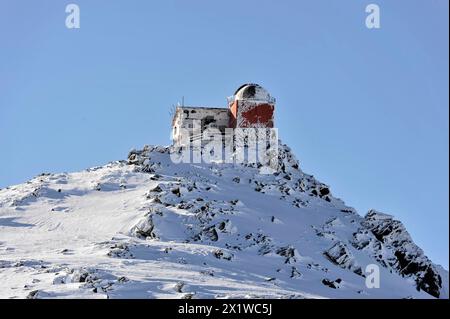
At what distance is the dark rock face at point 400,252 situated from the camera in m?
54.9

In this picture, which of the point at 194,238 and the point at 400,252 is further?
the point at 400,252

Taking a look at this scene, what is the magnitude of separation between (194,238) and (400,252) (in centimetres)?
1881

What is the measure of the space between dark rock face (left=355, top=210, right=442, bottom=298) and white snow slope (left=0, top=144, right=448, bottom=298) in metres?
0.10

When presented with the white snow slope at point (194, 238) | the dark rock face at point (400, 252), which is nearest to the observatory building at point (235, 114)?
the white snow slope at point (194, 238)

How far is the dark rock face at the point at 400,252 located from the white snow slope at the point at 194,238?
99mm

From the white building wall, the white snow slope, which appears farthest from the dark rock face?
the white building wall

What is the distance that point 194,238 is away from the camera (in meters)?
47.5

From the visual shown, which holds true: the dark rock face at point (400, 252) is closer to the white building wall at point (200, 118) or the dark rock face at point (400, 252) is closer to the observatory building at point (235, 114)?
the observatory building at point (235, 114)

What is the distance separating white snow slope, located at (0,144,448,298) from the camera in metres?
36.6

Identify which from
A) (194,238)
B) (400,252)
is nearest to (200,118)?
(400,252)

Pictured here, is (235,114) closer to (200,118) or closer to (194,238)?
(200,118)

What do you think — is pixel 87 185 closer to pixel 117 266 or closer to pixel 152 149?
pixel 152 149

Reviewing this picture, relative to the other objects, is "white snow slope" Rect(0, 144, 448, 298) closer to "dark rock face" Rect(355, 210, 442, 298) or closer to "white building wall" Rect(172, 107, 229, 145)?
"dark rock face" Rect(355, 210, 442, 298)
